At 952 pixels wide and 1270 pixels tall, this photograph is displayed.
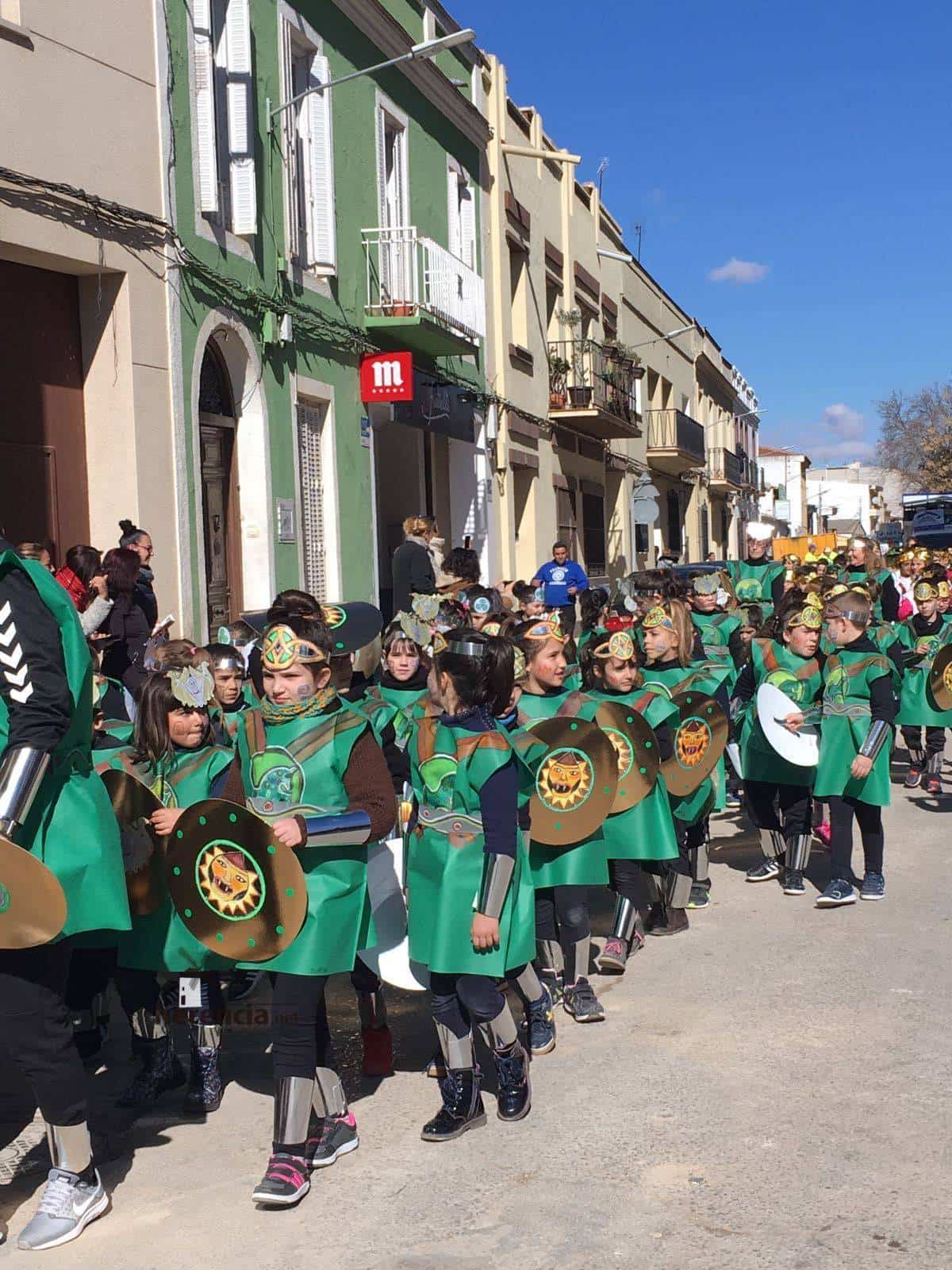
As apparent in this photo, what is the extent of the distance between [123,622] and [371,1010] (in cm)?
444

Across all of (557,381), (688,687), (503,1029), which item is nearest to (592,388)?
(557,381)

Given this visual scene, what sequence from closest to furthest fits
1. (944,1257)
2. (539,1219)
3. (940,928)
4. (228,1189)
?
(944,1257), (539,1219), (228,1189), (940,928)

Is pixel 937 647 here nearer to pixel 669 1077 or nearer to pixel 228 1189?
pixel 669 1077

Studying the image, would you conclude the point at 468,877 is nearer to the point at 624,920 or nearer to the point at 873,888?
the point at 624,920

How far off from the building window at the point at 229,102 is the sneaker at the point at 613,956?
797cm

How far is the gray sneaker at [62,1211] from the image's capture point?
3836 millimetres

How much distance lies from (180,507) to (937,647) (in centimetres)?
593

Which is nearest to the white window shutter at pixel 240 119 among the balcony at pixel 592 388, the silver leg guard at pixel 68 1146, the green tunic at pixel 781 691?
the green tunic at pixel 781 691

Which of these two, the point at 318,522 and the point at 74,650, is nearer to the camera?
the point at 74,650

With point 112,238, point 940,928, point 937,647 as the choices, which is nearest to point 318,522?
point 112,238

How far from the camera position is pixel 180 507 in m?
11.4

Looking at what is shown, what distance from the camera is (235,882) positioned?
416 centimetres

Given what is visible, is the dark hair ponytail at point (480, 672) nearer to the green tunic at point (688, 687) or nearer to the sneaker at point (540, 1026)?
the sneaker at point (540, 1026)

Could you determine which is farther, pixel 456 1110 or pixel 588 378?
pixel 588 378
